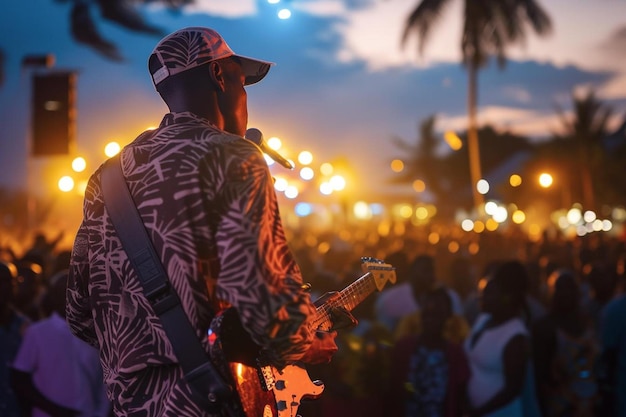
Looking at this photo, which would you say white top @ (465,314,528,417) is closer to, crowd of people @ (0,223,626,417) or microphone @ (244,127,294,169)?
crowd of people @ (0,223,626,417)

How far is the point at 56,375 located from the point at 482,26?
102 feet

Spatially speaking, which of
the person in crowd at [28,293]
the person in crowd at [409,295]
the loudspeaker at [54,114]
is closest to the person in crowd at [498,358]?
the person in crowd at [409,295]

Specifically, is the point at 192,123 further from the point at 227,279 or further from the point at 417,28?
the point at 417,28

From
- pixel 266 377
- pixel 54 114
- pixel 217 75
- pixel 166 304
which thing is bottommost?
pixel 266 377

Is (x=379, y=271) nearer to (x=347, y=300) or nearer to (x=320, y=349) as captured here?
(x=347, y=300)

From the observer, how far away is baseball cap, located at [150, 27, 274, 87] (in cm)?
263

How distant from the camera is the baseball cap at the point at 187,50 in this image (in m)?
2.63

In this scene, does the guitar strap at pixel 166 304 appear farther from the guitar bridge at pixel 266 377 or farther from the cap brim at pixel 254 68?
the cap brim at pixel 254 68

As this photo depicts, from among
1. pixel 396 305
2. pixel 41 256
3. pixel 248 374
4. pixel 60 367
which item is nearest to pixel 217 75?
pixel 248 374

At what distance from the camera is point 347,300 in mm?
3279

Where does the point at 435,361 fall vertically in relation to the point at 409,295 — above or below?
below

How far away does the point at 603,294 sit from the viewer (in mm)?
8188

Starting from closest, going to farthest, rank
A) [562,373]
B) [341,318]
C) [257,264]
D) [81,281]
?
[257,264] < [81,281] < [341,318] < [562,373]

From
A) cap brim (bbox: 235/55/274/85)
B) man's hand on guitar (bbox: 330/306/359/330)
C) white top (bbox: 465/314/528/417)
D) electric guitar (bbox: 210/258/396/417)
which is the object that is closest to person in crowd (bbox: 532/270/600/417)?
white top (bbox: 465/314/528/417)
